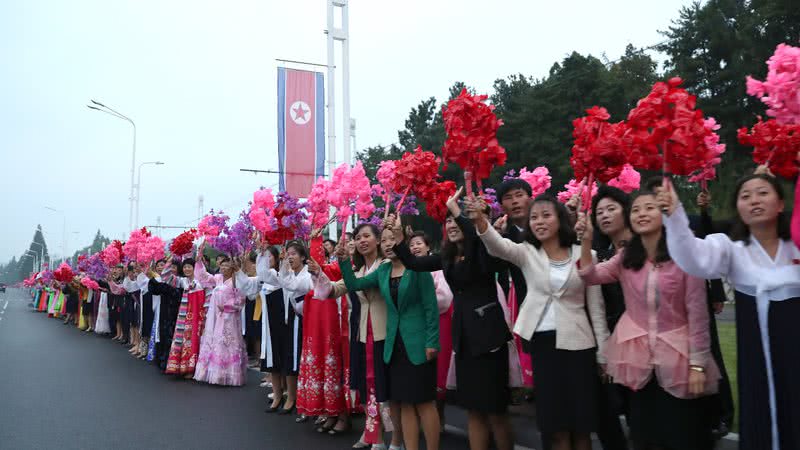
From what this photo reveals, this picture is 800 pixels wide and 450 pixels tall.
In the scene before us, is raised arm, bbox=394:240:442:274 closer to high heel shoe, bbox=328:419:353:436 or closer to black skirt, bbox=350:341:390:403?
black skirt, bbox=350:341:390:403

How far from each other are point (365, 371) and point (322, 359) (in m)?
0.78

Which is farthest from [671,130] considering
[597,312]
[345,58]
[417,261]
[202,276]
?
[345,58]

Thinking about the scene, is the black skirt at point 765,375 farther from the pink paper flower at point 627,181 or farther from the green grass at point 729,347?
the green grass at point 729,347

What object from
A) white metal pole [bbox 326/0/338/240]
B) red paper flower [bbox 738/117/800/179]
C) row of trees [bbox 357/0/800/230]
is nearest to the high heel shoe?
red paper flower [bbox 738/117/800/179]

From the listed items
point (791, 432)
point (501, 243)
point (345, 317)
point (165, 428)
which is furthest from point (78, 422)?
point (791, 432)

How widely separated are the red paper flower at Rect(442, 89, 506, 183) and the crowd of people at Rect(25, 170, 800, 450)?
264 mm

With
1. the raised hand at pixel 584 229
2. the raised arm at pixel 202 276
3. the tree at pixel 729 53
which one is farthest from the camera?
the tree at pixel 729 53

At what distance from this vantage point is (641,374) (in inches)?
127

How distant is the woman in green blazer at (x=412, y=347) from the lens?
15.3 ft

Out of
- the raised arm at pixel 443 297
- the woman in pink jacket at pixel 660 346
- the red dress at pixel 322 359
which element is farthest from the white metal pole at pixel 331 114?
the woman in pink jacket at pixel 660 346

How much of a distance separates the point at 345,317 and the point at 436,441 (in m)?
2.16

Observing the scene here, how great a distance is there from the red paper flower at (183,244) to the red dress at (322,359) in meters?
3.97

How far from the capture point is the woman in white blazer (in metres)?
3.57

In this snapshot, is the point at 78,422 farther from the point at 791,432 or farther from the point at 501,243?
the point at 791,432
